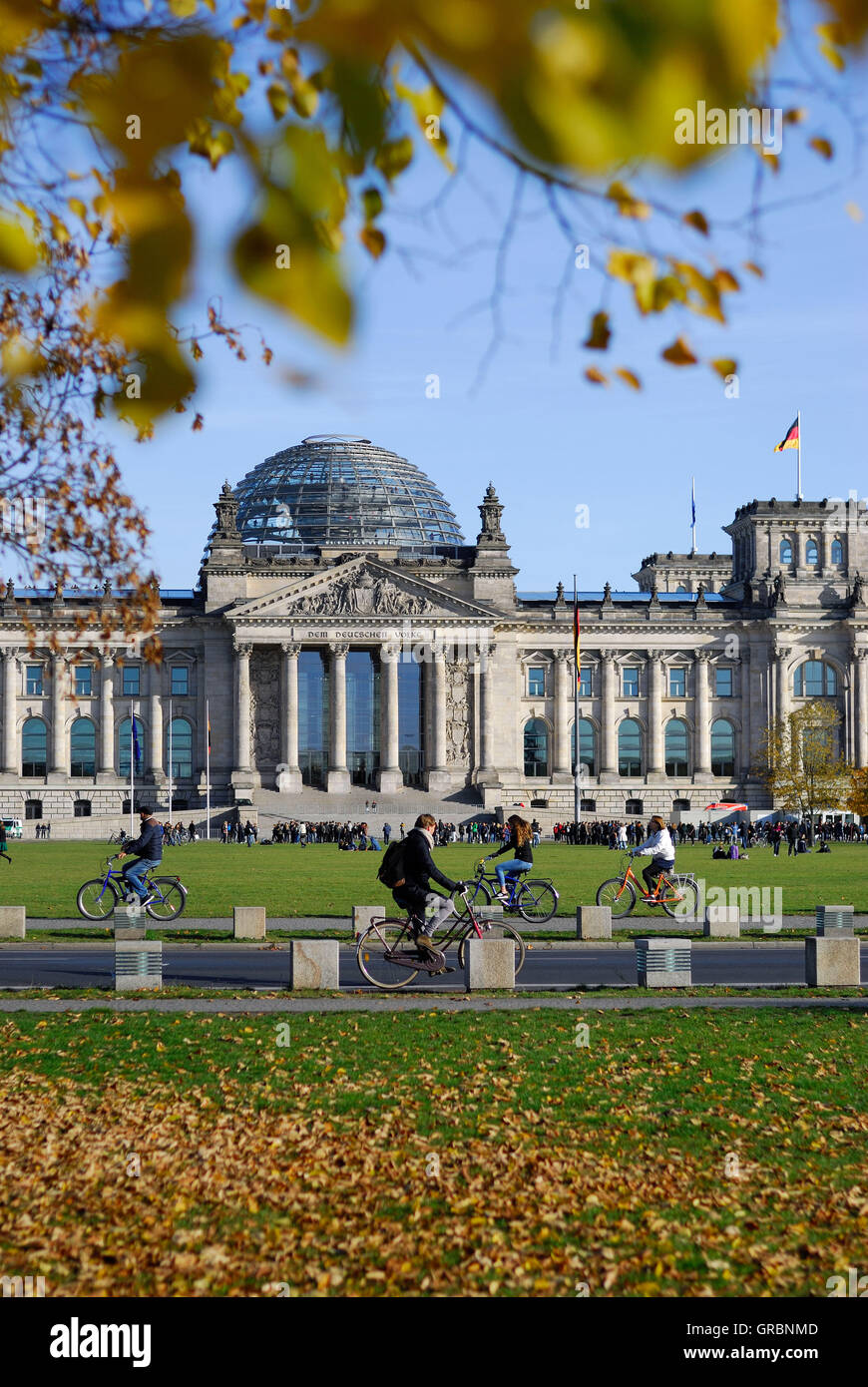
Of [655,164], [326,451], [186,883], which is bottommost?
[186,883]

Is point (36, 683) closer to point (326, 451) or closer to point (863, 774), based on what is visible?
point (326, 451)

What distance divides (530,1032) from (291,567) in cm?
8846

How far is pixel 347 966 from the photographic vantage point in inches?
913

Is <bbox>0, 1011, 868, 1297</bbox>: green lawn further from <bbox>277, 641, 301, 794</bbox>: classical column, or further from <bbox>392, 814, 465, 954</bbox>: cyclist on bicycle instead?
<bbox>277, 641, 301, 794</bbox>: classical column

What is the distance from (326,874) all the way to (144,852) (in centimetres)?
1944

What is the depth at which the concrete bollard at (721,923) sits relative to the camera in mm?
28359

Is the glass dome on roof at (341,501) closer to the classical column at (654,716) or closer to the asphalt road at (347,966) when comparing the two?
the classical column at (654,716)

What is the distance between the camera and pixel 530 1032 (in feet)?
51.8

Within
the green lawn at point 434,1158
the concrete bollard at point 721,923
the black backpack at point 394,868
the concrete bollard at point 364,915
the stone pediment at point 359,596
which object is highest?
the stone pediment at point 359,596

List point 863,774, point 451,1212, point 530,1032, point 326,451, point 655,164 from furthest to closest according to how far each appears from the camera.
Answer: point 326,451 < point 863,774 < point 530,1032 < point 451,1212 < point 655,164

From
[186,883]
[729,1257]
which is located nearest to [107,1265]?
[729,1257]

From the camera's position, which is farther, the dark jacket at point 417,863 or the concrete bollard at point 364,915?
the concrete bollard at point 364,915

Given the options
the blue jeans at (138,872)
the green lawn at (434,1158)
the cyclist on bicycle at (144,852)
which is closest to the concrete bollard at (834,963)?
the green lawn at (434,1158)

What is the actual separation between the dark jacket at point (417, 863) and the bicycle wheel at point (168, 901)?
10.9 m
